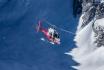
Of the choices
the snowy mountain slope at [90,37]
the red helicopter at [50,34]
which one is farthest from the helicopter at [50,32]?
the snowy mountain slope at [90,37]

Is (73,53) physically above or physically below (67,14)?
below

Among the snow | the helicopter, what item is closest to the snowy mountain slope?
the snow

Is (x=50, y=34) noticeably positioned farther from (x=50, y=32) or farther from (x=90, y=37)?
(x=90, y=37)

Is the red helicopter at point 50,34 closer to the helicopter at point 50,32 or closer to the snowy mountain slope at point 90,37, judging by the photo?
the helicopter at point 50,32

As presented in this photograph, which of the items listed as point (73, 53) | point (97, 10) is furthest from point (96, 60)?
point (97, 10)

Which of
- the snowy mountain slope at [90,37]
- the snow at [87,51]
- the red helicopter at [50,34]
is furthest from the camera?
the snowy mountain slope at [90,37]

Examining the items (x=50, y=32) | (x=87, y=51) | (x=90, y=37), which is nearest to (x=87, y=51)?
(x=87, y=51)

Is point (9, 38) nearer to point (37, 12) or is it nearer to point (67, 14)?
point (37, 12)
